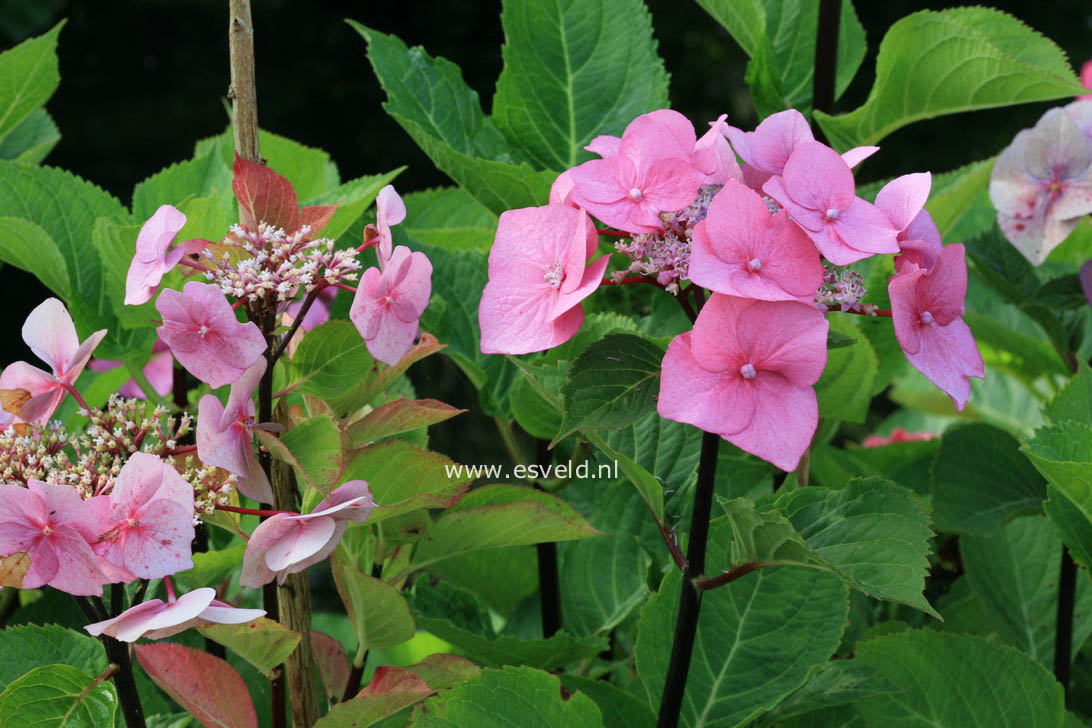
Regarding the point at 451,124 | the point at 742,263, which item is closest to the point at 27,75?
the point at 451,124

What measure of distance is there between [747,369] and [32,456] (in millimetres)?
310

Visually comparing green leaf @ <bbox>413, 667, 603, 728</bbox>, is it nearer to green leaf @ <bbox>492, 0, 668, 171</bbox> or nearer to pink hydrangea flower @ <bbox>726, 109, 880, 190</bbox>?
pink hydrangea flower @ <bbox>726, 109, 880, 190</bbox>

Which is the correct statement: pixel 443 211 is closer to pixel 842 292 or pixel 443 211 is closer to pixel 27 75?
pixel 27 75

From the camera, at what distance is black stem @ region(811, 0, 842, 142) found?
34.2 inches

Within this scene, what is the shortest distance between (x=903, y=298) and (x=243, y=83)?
314 mm

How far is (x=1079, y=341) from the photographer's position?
3.09ft

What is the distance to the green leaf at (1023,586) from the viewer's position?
913 mm

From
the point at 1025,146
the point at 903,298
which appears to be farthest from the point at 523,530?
the point at 1025,146

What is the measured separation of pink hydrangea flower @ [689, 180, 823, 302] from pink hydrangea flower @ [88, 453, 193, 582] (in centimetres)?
23

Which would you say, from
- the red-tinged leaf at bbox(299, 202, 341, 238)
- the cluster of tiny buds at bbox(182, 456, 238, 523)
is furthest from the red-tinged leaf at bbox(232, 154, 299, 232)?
the cluster of tiny buds at bbox(182, 456, 238, 523)

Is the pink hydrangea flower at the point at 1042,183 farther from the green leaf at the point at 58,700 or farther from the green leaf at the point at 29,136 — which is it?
the green leaf at the point at 29,136

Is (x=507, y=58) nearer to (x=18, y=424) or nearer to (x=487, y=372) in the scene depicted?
(x=487, y=372)

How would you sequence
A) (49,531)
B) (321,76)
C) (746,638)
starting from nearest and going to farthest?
(49,531) < (746,638) < (321,76)

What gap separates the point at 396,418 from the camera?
0.63 meters
